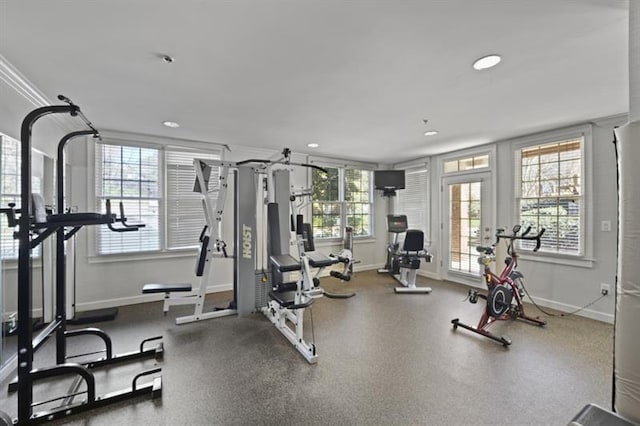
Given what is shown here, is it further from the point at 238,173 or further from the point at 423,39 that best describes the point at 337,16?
the point at 238,173

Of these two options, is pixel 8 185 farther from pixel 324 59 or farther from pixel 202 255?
pixel 324 59

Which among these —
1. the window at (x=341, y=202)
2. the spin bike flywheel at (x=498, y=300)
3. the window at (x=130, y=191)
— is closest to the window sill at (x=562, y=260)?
the spin bike flywheel at (x=498, y=300)

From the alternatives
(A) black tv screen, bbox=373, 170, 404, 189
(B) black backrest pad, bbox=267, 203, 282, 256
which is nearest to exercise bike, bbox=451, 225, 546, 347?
(B) black backrest pad, bbox=267, 203, 282, 256

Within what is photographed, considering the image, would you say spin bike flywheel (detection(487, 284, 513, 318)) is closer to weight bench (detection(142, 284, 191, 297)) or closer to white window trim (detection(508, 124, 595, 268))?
white window trim (detection(508, 124, 595, 268))

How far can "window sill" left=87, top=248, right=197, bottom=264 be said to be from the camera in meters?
3.84

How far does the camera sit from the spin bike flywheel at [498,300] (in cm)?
310

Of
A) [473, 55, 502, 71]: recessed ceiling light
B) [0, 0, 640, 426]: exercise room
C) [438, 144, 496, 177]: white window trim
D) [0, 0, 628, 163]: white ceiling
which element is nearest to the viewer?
[0, 0, 628, 163]: white ceiling

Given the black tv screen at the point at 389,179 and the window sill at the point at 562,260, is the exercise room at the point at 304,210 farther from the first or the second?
the black tv screen at the point at 389,179

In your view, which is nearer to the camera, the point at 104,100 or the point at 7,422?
the point at 7,422

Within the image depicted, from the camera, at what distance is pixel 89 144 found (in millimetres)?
3820

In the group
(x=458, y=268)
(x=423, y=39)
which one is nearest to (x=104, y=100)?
(x=423, y=39)

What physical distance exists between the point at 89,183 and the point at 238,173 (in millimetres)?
2053

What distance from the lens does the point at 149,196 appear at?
417cm

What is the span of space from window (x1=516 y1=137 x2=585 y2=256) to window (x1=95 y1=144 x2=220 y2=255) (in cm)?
496
